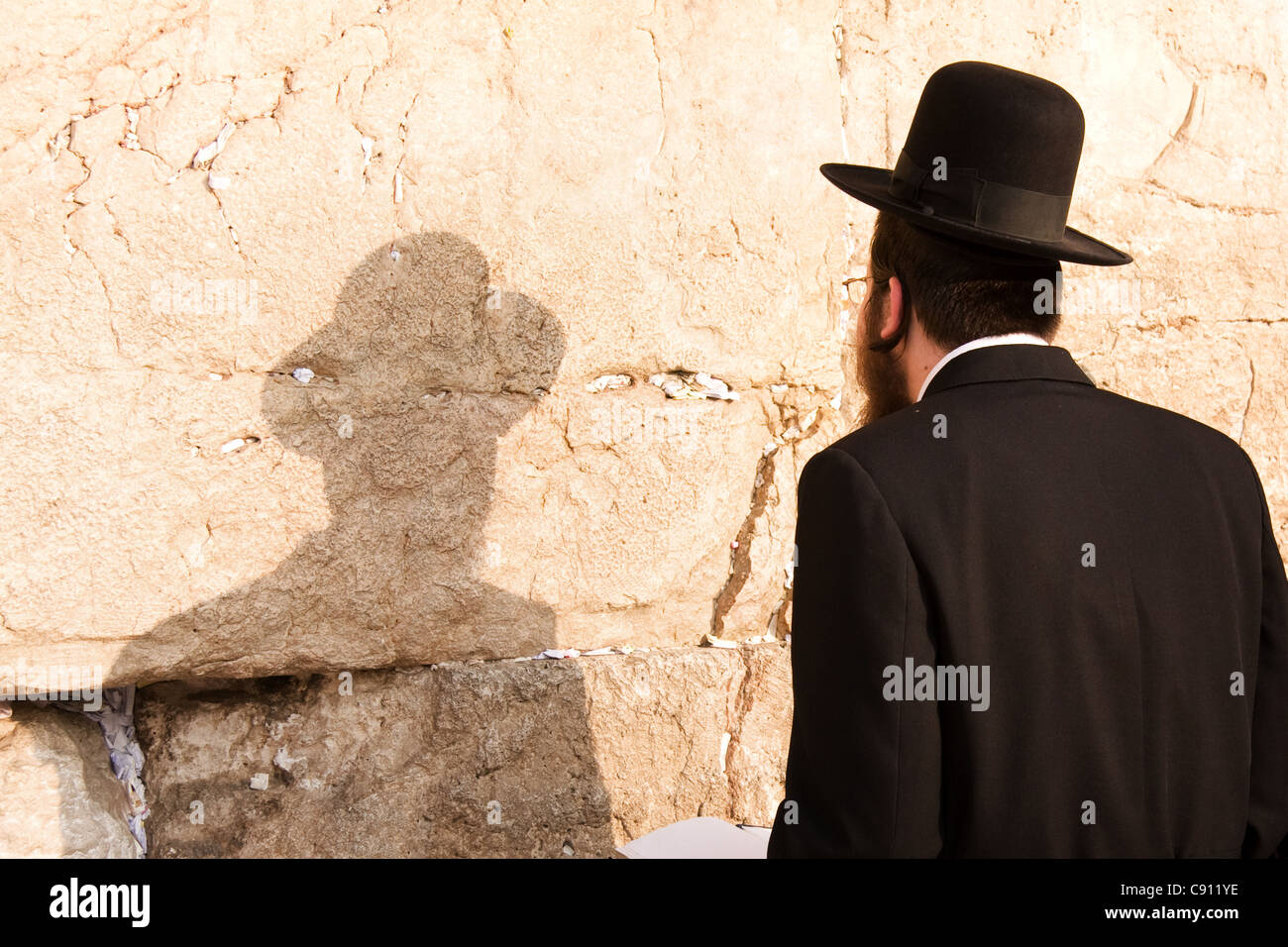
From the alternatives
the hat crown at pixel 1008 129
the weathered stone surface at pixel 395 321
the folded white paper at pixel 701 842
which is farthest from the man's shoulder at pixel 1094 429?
the weathered stone surface at pixel 395 321

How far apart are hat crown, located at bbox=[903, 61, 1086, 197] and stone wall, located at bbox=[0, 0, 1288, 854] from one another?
3.21 feet

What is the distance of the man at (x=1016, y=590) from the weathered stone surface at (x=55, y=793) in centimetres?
153

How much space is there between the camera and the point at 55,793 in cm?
243

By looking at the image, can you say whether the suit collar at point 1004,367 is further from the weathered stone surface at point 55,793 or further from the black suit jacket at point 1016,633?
the weathered stone surface at point 55,793

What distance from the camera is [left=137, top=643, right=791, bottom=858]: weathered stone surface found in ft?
8.43

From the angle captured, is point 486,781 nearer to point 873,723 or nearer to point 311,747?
point 311,747

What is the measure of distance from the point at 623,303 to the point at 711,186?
0.34 metres

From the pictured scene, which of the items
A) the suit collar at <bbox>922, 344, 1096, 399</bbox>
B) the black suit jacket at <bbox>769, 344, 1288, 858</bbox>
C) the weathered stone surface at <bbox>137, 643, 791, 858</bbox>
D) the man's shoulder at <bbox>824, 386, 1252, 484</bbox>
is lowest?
the weathered stone surface at <bbox>137, 643, 791, 858</bbox>

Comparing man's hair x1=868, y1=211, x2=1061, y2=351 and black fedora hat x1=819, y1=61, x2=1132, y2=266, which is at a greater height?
black fedora hat x1=819, y1=61, x2=1132, y2=266

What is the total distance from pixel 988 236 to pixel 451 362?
1248 millimetres

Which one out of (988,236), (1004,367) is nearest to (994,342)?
(1004,367)

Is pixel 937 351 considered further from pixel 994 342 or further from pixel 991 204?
pixel 991 204

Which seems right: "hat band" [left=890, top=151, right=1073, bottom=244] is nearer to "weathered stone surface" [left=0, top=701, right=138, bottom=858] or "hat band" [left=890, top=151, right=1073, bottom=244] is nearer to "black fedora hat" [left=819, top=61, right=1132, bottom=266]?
"black fedora hat" [left=819, top=61, right=1132, bottom=266]

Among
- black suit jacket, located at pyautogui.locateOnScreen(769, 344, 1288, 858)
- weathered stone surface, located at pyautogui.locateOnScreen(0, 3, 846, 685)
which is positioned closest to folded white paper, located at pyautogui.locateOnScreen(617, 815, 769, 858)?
black suit jacket, located at pyautogui.locateOnScreen(769, 344, 1288, 858)
